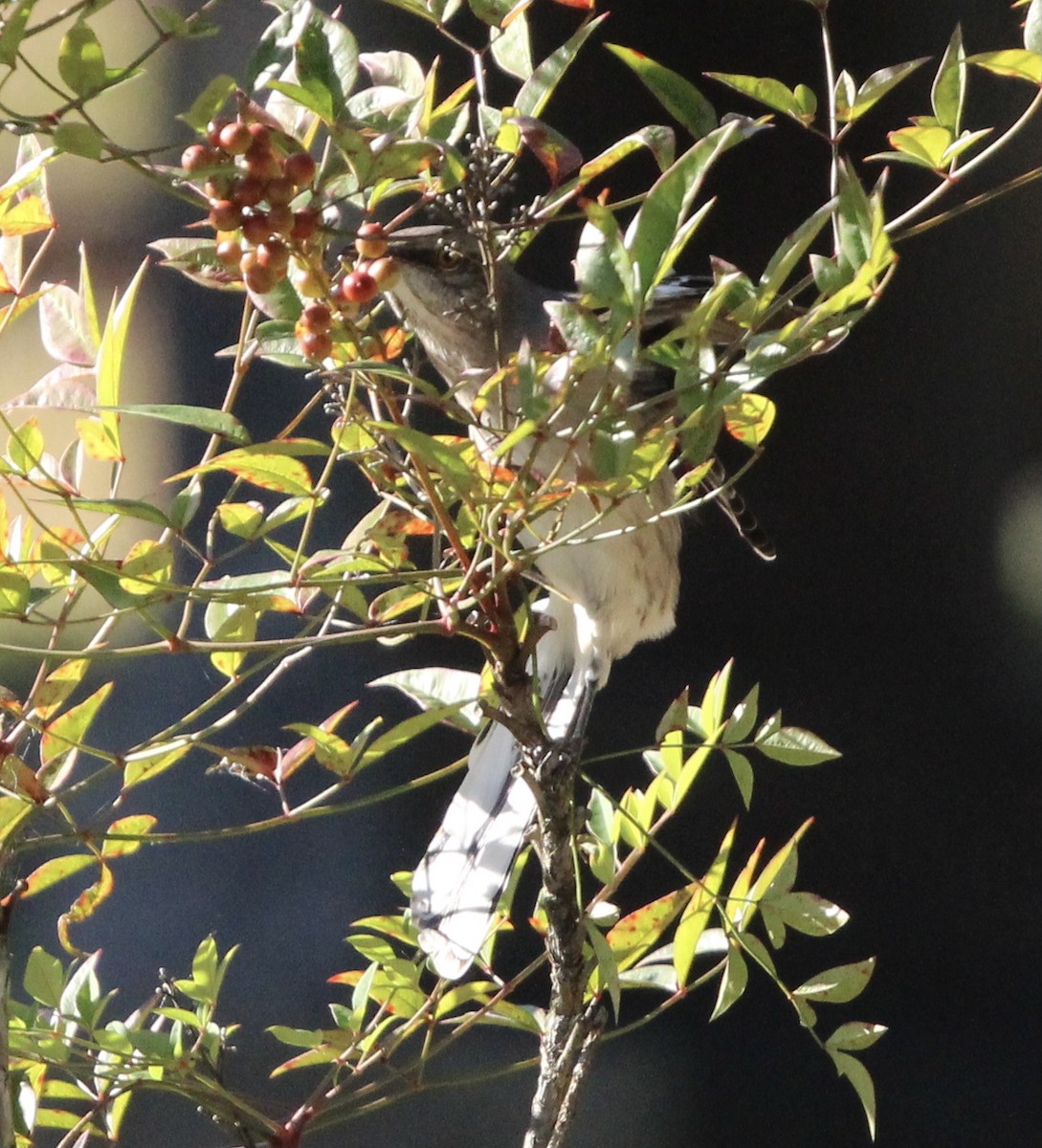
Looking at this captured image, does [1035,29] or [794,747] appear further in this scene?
[794,747]

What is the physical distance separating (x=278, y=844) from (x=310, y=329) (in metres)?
1.19

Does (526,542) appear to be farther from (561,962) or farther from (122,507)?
(122,507)

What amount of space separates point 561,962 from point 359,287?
0.35 meters

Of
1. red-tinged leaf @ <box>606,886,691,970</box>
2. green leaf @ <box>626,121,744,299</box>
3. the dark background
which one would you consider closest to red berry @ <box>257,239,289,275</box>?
green leaf @ <box>626,121,744,299</box>

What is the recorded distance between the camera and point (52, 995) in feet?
2.27

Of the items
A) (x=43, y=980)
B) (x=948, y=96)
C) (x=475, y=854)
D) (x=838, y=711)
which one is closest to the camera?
(x=948, y=96)

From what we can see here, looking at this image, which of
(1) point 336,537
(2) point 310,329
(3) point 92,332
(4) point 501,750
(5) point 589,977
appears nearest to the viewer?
(2) point 310,329

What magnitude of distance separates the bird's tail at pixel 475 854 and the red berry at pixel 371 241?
9.3 inches

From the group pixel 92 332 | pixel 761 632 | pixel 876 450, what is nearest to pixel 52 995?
pixel 92 332

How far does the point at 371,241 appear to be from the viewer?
0.47 meters

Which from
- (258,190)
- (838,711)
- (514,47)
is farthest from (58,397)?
(838,711)

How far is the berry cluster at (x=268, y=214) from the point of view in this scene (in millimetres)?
412

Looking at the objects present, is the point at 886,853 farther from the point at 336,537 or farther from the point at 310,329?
the point at 310,329

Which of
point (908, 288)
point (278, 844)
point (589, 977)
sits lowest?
point (278, 844)
